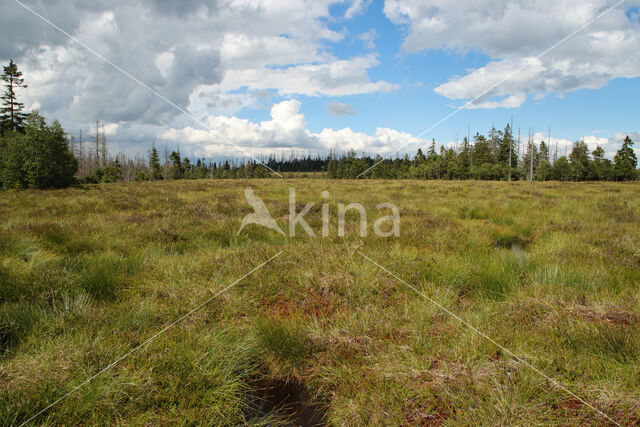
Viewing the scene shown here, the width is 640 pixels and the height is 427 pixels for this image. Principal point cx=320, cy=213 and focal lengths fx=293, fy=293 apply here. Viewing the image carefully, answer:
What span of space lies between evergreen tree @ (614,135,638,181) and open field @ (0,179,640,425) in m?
62.0

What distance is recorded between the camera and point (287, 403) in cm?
238

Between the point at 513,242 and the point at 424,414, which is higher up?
the point at 513,242

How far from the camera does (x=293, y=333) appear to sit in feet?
9.55

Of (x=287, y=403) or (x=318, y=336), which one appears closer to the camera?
(x=287, y=403)

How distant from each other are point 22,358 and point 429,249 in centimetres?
Result: 535

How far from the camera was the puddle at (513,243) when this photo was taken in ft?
21.6

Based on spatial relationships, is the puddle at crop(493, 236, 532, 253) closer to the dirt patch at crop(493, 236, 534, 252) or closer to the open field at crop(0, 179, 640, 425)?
the dirt patch at crop(493, 236, 534, 252)

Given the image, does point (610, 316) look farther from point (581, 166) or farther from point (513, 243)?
point (581, 166)

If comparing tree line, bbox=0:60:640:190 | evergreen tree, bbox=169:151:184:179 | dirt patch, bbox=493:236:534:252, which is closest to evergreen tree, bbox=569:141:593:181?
tree line, bbox=0:60:640:190

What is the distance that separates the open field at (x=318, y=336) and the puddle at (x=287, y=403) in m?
0.01

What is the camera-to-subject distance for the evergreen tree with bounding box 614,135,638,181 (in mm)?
47938

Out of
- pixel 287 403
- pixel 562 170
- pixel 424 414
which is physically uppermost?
pixel 562 170

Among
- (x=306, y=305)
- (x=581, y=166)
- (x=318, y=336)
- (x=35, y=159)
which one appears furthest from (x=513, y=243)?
(x=581, y=166)

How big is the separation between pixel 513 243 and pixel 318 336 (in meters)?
6.22
